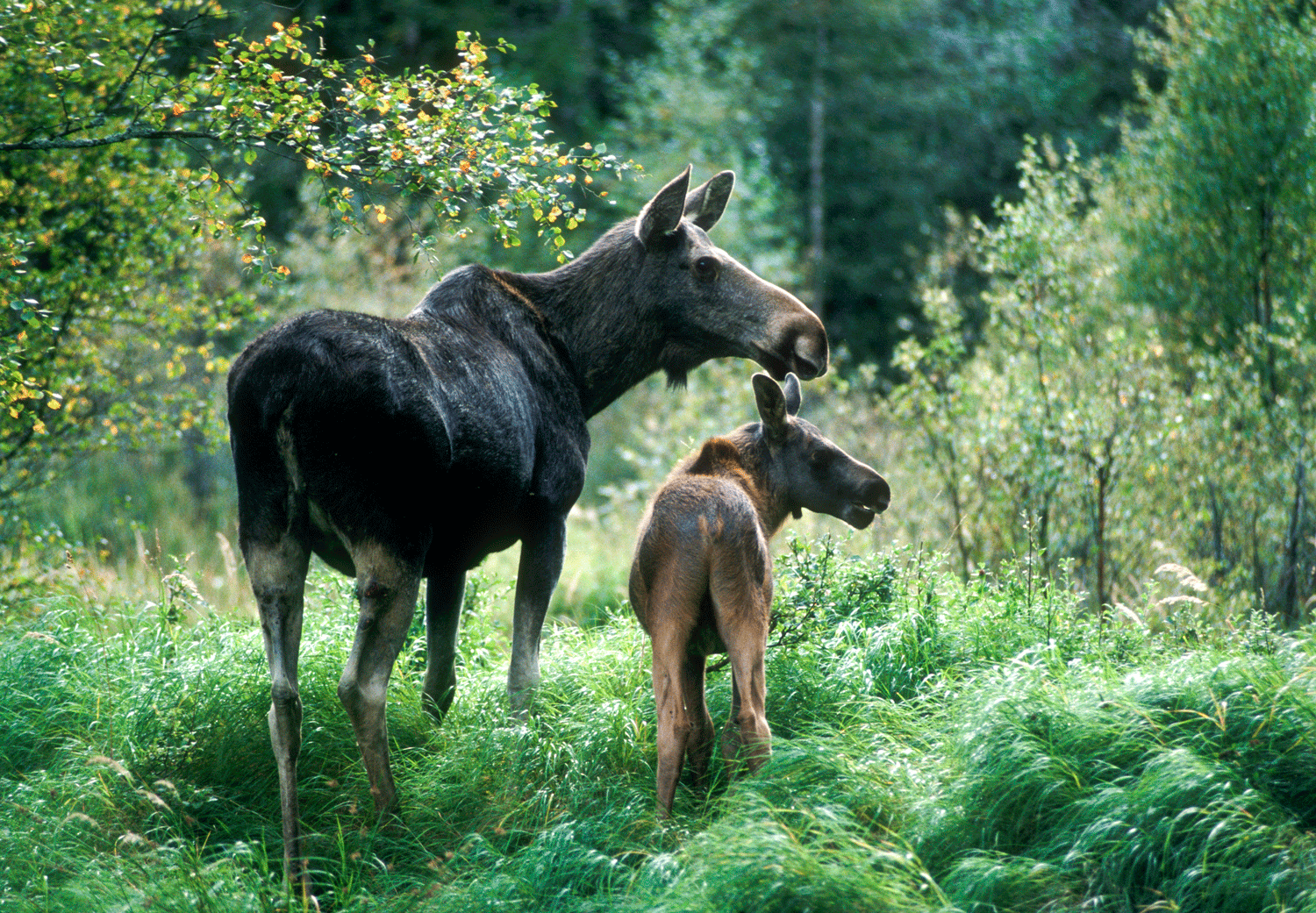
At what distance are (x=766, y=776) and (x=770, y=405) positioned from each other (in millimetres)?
1831

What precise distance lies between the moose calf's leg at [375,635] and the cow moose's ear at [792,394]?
7.52 feet

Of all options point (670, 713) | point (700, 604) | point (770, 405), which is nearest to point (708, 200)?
point (770, 405)

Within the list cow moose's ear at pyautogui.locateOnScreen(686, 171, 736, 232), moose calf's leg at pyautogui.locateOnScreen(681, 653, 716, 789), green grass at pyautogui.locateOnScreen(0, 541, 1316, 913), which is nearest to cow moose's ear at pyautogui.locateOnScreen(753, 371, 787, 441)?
green grass at pyautogui.locateOnScreen(0, 541, 1316, 913)

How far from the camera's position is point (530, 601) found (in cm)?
549

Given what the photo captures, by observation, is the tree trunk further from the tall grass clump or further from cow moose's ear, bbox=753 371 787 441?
the tall grass clump

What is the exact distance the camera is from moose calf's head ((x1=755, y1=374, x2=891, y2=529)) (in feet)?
18.6

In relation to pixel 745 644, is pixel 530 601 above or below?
below

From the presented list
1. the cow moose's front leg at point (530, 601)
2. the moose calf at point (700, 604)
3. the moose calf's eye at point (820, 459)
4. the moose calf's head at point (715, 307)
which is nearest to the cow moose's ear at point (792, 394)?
the moose calf's head at point (715, 307)

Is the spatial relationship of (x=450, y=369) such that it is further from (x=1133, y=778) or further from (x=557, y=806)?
(x=1133, y=778)

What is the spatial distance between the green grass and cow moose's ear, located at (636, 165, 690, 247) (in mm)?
2152

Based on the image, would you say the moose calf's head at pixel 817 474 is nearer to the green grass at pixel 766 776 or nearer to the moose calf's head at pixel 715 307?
the moose calf's head at pixel 715 307

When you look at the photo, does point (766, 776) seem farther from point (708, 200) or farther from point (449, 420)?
point (708, 200)

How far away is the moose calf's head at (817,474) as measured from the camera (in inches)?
223

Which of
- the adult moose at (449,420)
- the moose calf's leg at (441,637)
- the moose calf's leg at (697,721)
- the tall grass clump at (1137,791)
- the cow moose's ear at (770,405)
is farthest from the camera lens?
the moose calf's leg at (441,637)
